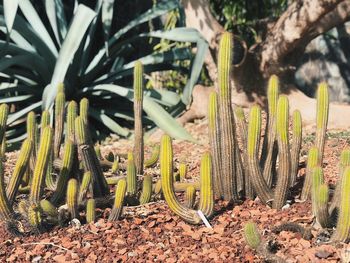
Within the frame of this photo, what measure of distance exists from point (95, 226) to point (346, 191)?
152cm

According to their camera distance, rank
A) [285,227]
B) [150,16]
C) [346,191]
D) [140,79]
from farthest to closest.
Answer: [150,16] → [140,79] → [285,227] → [346,191]

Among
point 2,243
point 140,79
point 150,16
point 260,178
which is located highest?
point 150,16

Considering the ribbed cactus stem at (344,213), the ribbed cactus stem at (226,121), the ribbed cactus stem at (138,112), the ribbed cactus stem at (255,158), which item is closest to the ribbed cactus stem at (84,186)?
the ribbed cactus stem at (138,112)

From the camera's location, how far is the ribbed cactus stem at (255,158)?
422 cm

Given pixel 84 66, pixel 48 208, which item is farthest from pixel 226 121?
pixel 84 66

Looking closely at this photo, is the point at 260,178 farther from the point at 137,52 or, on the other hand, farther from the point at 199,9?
the point at 137,52

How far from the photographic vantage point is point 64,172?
4.54 metres

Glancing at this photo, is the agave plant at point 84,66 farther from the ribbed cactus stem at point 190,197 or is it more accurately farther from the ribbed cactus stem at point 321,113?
the ribbed cactus stem at point 190,197

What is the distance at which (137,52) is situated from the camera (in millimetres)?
9445

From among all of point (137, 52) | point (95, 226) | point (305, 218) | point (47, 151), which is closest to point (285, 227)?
point (305, 218)

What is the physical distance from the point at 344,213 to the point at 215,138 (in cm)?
104

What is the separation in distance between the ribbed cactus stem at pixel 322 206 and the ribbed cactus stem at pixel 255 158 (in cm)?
55

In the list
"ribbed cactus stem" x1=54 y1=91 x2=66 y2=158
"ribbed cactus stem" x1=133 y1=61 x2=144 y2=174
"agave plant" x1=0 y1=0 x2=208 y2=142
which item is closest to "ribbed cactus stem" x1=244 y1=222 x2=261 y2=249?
"ribbed cactus stem" x1=133 y1=61 x2=144 y2=174

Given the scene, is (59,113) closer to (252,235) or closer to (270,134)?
(270,134)
